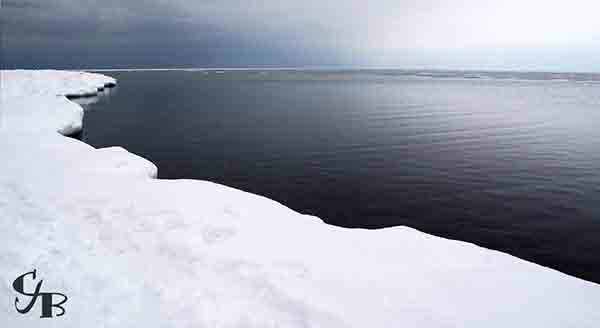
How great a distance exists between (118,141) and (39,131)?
25.0 ft

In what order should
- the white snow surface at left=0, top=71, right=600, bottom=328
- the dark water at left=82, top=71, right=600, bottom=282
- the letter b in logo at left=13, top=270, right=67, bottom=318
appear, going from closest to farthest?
the white snow surface at left=0, top=71, right=600, bottom=328
the letter b in logo at left=13, top=270, right=67, bottom=318
the dark water at left=82, top=71, right=600, bottom=282

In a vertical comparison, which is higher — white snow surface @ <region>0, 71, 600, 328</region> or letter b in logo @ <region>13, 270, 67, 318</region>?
white snow surface @ <region>0, 71, 600, 328</region>

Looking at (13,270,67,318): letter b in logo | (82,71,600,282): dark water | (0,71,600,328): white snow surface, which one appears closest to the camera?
(0,71,600,328): white snow surface

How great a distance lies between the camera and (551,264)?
10164 millimetres

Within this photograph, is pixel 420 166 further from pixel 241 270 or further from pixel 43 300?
pixel 43 300

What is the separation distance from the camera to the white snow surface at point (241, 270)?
5613mm

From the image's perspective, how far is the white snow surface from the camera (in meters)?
5.61

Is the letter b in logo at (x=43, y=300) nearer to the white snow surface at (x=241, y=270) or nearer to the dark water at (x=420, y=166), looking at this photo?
the white snow surface at (x=241, y=270)

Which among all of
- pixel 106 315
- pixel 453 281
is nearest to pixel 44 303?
pixel 106 315

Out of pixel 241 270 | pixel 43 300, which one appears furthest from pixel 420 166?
pixel 43 300

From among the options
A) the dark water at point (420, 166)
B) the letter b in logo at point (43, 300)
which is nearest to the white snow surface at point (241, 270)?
the letter b in logo at point (43, 300)

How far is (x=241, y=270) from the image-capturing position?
660 cm

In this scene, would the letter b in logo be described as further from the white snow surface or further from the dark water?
the dark water

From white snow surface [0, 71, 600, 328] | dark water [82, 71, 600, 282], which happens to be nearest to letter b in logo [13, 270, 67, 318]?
white snow surface [0, 71, 600, 328]
